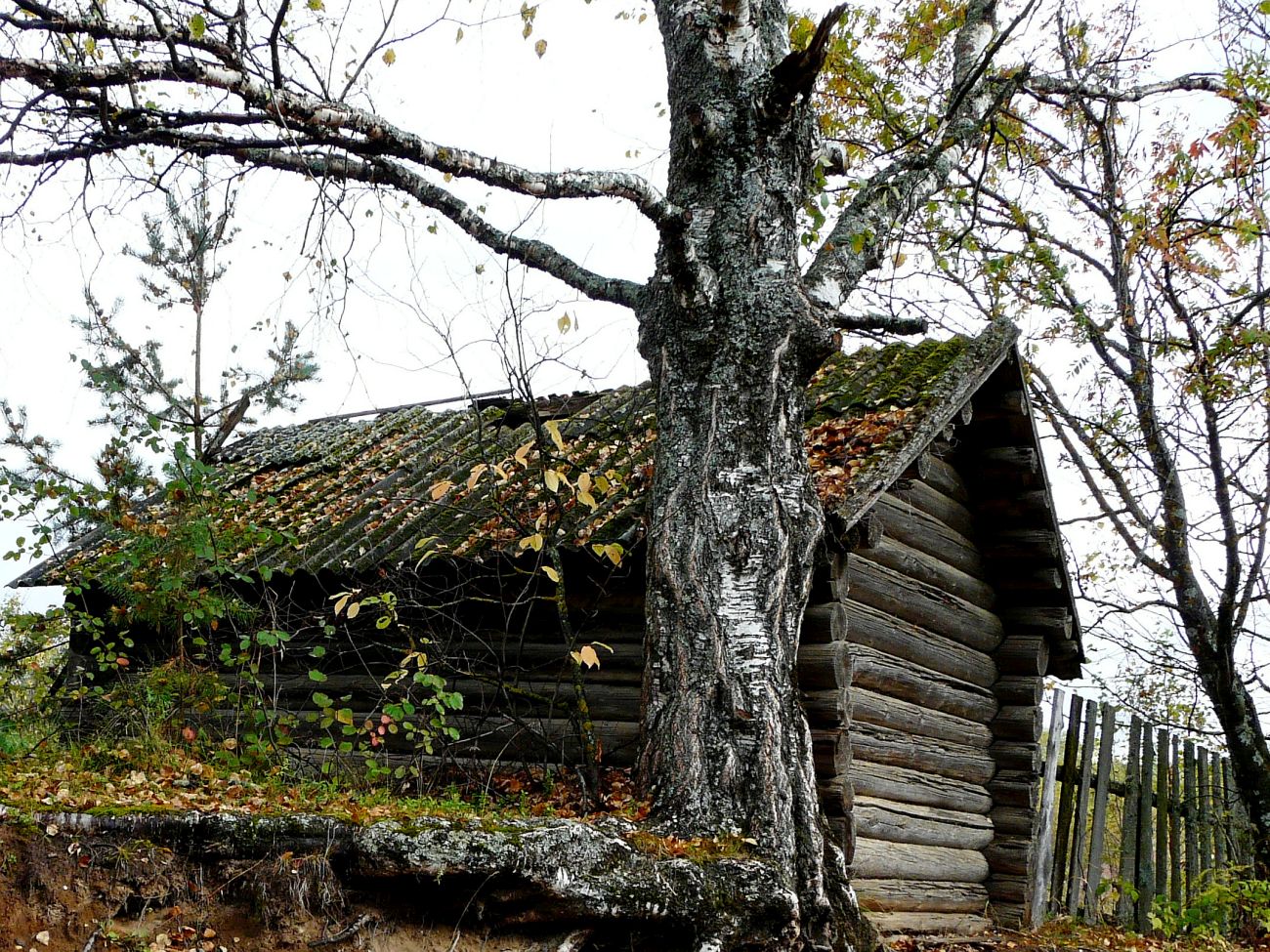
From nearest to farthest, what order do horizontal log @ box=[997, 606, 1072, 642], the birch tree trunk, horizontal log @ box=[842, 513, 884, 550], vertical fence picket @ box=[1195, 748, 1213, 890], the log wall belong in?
the birch tree trunk
horizontal log @ box=[842, 513, 884, 550]
the log wall
horizontal log @ box=[997, 606, 1072, 642]
vertical fence picket @ box=[1195, 748, 1213, 890]

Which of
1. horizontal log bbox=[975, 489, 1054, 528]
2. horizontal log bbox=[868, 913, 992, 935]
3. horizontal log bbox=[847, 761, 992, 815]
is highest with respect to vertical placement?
horizontal log bbox=[975, 489, 1054, 528]

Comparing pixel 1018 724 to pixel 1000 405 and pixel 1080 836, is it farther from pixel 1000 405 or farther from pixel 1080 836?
pixel 1000 405

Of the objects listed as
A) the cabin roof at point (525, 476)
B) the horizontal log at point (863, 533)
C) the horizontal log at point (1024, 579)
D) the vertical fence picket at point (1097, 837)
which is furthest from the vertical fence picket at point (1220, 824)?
the horizontal log at point (863, 533)

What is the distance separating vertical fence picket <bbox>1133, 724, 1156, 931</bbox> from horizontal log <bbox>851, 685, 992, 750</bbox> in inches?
68.8

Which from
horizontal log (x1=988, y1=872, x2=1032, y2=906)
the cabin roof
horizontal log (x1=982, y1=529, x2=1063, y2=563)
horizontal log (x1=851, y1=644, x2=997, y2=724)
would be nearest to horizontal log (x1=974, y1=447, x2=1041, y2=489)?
horizontal log (x1=982, y1=529, x2=1063, y2=563)

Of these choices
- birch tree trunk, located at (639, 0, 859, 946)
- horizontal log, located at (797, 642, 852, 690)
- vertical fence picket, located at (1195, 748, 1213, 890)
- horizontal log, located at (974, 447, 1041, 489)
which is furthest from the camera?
vertical fence picket, located at (1195, 748, 1213, 890)

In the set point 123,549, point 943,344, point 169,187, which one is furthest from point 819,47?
point 123,549

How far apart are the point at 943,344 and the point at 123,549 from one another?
7.06 meters

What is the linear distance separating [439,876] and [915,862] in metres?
5.10

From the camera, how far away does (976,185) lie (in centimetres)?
710

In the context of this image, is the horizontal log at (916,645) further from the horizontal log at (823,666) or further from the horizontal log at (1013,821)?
the horizontal log at (1013,821)

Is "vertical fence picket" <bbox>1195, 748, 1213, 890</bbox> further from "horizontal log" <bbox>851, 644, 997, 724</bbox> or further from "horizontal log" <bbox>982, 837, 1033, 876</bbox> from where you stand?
"horizontal log" <bbox>851, 644, 997, 724</bbox>

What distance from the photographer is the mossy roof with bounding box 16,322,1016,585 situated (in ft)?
23.4

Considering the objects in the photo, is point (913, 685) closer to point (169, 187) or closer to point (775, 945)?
point (775, 945)
